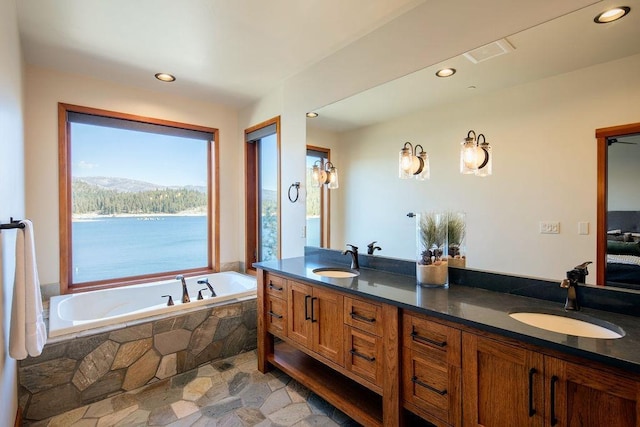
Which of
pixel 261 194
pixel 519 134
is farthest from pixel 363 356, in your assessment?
pixel 261 194

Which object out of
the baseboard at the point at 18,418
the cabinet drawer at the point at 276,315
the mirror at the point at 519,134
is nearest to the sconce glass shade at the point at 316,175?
the mirror at the point at 519,134

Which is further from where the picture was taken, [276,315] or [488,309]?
[276,315]

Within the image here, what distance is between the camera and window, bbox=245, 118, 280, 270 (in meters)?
3.67

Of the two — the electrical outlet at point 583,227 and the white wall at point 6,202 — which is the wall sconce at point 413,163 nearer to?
the electrical outlet at point 583,227

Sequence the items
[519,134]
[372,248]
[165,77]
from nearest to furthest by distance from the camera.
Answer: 1. [519,134]
2. [372,248]
3. [165,77]

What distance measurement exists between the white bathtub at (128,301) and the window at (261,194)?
39cm

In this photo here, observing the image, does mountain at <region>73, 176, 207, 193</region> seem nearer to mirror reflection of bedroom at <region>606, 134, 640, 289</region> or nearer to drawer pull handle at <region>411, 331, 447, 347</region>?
drawer pull handle at <region>411, 331, 447, 347</region>

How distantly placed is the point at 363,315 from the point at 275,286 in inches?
35.6

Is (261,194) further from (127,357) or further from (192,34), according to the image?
(127,357)

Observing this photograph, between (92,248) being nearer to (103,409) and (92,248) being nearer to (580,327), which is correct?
(103,409)

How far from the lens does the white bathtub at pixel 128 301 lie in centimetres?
234

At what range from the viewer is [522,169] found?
168cm

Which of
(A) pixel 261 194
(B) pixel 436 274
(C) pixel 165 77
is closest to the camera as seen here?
(B) pixel 436 274

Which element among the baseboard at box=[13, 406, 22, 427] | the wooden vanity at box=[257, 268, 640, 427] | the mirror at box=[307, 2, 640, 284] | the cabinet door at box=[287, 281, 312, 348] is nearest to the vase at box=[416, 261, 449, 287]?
the mirror at box=[307, 2, 640, 284]
